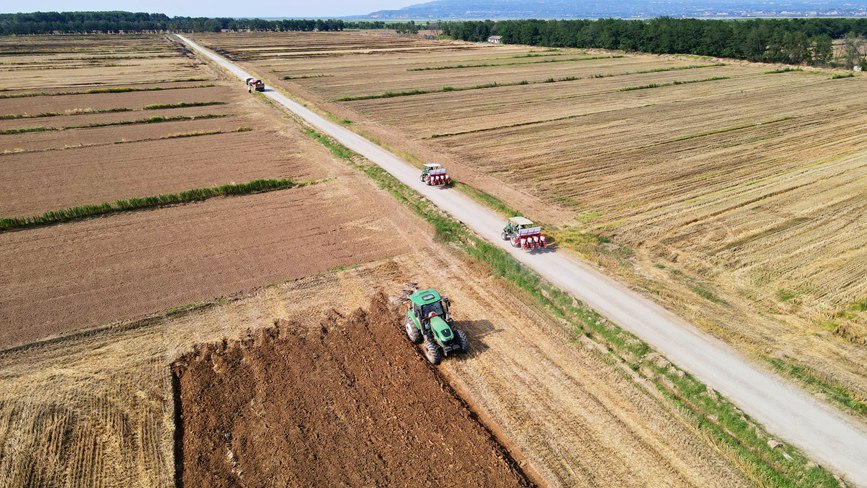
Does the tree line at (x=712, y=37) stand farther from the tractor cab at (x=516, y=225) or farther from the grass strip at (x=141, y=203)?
the grass strip at (x=141, y=203)

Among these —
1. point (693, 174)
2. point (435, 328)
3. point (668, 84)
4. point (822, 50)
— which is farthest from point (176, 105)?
point (822, 50)

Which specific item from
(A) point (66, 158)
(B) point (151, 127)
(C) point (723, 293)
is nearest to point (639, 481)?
(C) point (723, 293)

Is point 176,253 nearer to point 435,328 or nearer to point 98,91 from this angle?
point 435,328

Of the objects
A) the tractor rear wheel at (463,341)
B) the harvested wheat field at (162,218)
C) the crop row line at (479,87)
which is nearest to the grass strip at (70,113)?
the harvested wheat field at (162,218)

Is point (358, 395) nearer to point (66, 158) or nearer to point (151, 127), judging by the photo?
point (66, 158)

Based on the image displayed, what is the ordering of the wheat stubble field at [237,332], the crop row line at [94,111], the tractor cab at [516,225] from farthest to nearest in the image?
1. the crop row line at [94,111]
2. the tractor cab at [516,225]
3. the wheat stubble field at [237,332]

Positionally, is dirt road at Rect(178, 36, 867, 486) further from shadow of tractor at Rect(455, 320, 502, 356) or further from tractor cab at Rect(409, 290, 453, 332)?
tractor cab at Rect(409, 290, 453, 332)
